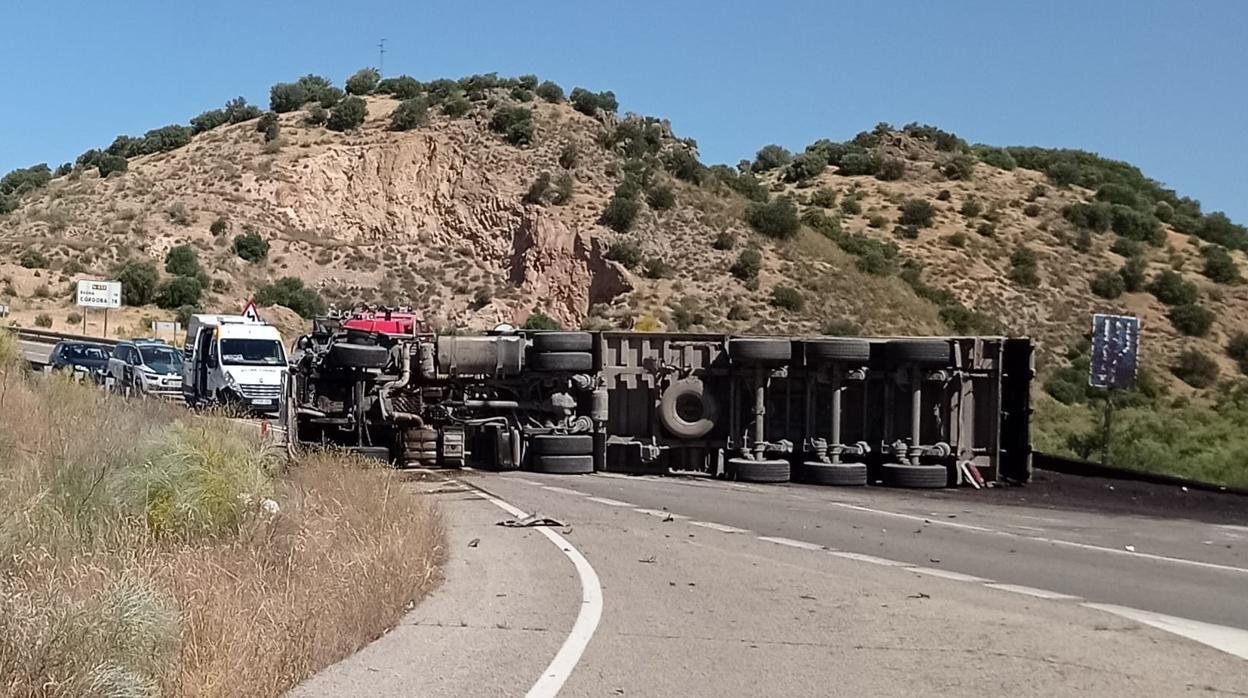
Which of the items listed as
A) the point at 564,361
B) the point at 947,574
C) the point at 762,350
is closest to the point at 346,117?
the point at 564,361

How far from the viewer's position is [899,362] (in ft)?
68.2

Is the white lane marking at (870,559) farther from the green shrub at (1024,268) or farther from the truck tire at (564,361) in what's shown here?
the green shrub at (1024,268)

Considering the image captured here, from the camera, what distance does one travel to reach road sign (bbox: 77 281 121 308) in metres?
51.8

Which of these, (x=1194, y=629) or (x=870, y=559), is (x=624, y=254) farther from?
(x=1194, y=629)

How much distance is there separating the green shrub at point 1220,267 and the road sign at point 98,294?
198 ft

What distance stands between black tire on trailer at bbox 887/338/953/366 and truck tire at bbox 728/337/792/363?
5.58ft

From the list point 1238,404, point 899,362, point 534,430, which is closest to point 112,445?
point 534,430

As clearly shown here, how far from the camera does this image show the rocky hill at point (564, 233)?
210 feet

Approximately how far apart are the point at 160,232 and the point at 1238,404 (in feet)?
178

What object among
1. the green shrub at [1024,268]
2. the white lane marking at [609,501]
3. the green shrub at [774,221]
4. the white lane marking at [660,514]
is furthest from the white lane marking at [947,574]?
the green shrub at [1024,268]

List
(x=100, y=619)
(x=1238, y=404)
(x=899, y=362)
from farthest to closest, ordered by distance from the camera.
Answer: (x=1238, y=404), (x=899, y=362), (x=100, y=619)

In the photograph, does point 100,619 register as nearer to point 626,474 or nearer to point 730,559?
point 730,559

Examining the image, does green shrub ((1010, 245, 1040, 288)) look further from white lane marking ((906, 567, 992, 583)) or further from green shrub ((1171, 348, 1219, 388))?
white lane marking ((906, 567, 992, 583))

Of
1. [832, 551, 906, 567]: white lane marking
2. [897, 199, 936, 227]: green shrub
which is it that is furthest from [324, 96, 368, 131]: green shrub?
[832, 551, 906, 567]: white lane marking
